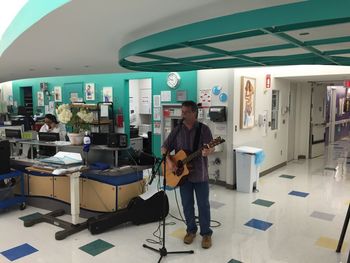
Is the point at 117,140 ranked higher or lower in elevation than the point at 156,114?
lower

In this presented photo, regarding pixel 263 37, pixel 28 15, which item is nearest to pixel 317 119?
pixel 263 37

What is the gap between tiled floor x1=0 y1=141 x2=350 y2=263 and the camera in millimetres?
2969

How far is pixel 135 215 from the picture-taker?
3.67 metres

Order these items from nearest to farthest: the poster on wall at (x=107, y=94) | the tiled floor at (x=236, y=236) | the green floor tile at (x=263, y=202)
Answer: the tiled floor at (x=236, y=236)
the green floor tile at (x=263, y=202)
the poster on wall at (x=107, y=94)

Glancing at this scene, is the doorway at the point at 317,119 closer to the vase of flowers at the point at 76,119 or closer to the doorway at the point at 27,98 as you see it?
the vase of flowers at the point at 76,119

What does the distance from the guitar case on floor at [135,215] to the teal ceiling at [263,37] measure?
1.74 metres

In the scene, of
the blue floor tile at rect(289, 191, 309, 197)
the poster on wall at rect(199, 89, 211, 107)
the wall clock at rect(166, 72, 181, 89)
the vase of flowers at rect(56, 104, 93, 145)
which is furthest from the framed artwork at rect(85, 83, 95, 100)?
the blue floor tile at rect(289, 191, 309, 197)

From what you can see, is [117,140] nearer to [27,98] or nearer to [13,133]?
[13,133]

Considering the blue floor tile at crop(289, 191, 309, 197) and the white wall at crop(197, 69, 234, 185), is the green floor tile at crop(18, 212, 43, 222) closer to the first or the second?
the white wall at crop(197, 69, 234, 185)

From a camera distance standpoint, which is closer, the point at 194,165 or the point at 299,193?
the point at 194,165

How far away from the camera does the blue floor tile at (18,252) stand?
2986 mm

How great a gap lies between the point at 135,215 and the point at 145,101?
5.37 meters

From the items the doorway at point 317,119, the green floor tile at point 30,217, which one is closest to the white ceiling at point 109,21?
the green floor tile at point 30,217

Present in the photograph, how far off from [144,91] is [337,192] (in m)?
5.68
